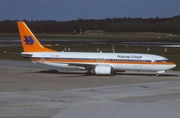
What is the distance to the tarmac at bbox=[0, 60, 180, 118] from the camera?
2587cm

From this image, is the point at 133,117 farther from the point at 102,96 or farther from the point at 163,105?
the point at 102,96

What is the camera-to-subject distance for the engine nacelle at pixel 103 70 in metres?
48.1

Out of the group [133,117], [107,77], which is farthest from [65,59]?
[133,117]

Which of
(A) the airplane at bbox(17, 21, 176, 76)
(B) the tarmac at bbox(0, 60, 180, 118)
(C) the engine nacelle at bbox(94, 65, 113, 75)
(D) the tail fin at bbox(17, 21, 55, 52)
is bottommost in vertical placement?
(B) the tarmac at bbox(0, 60, 180, 118)

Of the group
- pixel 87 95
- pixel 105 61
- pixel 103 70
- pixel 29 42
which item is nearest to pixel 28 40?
pixel 29 42

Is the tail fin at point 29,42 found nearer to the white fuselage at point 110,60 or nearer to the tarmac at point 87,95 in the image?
the white fuselage at point 110,60

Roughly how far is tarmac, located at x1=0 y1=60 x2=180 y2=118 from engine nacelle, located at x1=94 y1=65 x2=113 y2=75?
0.86 metres

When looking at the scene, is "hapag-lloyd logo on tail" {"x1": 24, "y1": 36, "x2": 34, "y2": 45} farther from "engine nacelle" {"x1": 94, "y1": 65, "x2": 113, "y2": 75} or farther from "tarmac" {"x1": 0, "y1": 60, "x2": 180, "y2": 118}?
"engine nacelle" {"x1": 94, "y1": 65, "x2": 113, "y2": 75}

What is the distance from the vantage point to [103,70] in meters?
Answer: 48.1

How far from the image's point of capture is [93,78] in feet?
152

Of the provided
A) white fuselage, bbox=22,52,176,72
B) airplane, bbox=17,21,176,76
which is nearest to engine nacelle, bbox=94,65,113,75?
airplane, bbox=17,21,176,76

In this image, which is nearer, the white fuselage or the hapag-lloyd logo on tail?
the white fuselage

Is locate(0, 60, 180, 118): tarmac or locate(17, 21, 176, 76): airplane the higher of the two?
locate(17, 21, 176, 76): airplane

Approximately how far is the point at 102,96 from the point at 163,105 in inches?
231
